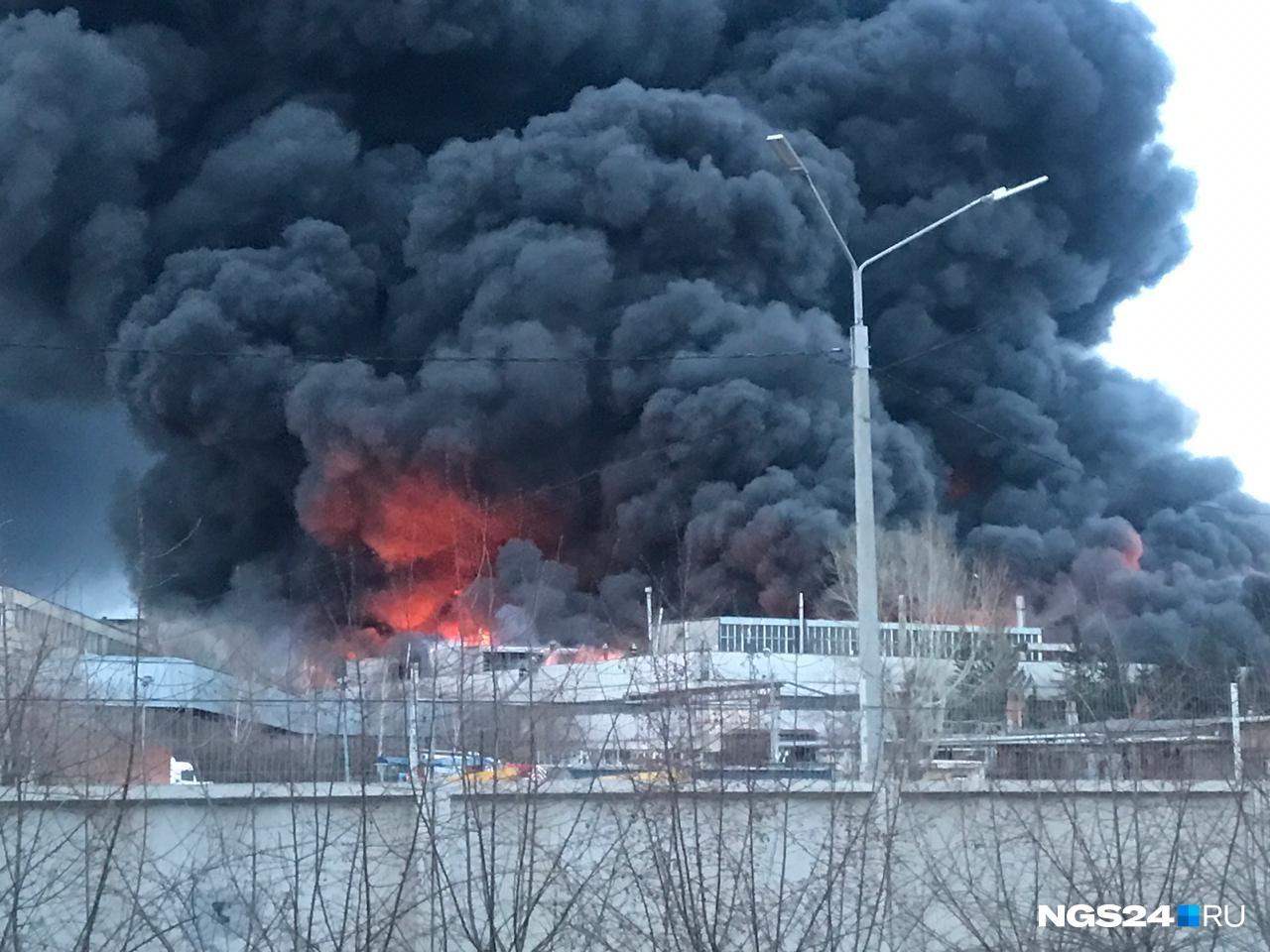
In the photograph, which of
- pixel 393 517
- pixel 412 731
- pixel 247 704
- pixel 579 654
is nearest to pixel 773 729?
pixel 412 731

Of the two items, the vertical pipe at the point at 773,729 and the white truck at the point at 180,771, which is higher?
the vertical pipe at the point at 773,729

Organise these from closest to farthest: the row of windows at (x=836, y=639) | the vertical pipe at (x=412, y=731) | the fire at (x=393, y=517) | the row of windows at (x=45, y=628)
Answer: the vertical pipe at (x=412, y=731), the row of windows at (x=45, y=628), the row of windows at (x=836, y=639), the fire at (x=393, y=517)

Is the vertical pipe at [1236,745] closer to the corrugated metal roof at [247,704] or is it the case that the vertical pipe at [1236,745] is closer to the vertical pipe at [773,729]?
the vertical pipe at [773,729]

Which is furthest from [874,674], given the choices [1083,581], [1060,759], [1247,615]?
[1083,581]

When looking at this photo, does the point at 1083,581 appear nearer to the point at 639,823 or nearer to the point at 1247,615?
the point at 1247,615

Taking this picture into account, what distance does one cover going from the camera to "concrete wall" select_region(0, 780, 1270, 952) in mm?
6324

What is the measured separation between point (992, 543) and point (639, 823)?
31.7 meters

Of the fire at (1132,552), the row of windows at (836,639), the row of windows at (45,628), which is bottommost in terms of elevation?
the row of windows at (45,628)

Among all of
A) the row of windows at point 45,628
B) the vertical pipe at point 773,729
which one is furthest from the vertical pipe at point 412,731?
the vertical pipe at point 773,729

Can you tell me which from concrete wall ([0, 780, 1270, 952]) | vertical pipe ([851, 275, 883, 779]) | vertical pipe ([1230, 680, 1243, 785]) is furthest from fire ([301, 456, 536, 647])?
concrete wall ([0, 780, 1270, 952])

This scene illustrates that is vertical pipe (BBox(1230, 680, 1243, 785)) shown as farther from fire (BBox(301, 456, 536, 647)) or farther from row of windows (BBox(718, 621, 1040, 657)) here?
fire (BBox(301, 456, 536, 647))

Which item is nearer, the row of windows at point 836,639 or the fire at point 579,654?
the fire at point 579,654

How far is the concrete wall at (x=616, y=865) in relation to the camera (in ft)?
20.7

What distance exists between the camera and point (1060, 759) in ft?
25.3
